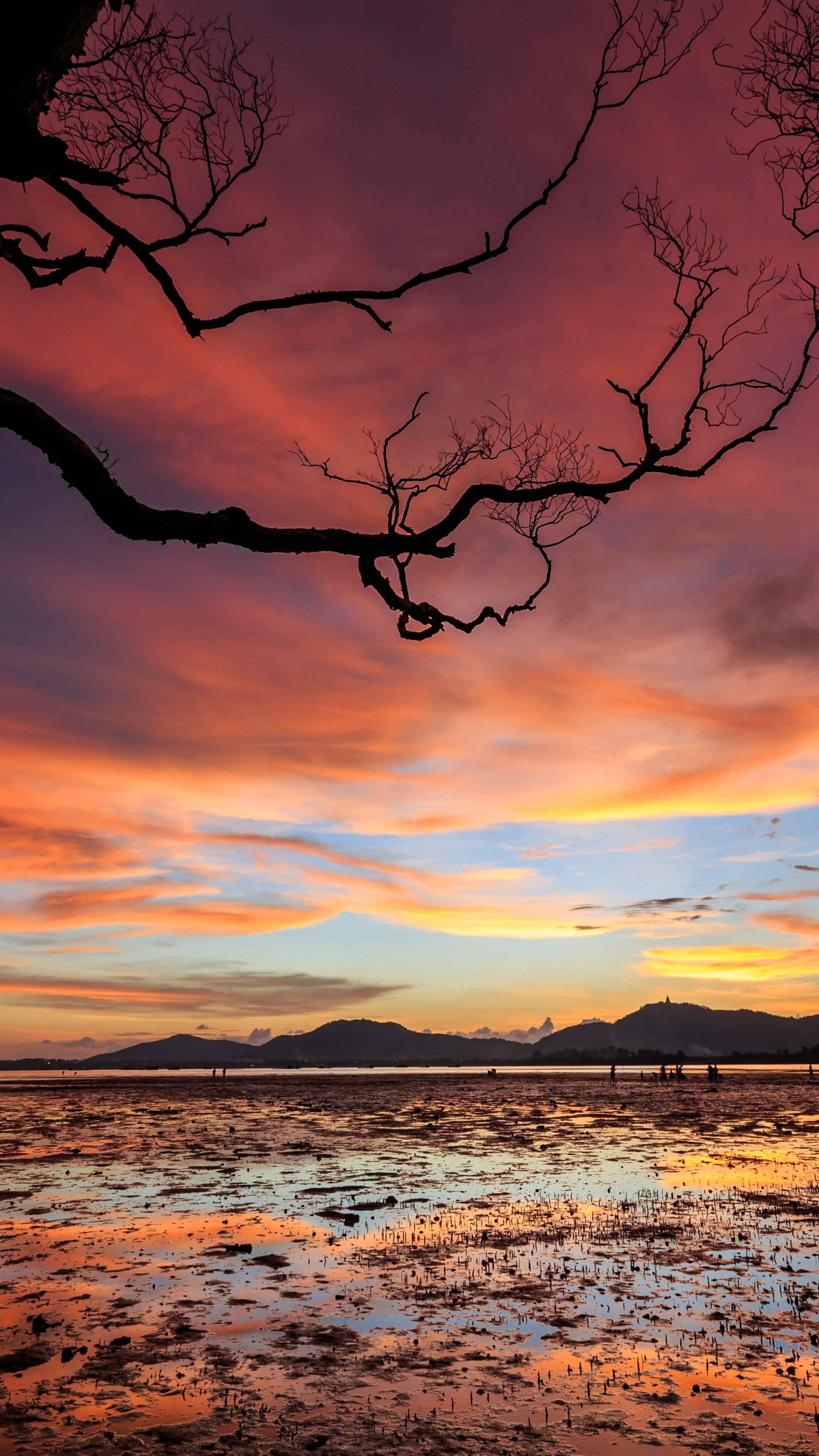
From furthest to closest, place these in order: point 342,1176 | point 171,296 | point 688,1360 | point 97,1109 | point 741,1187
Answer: point 97,1109
point 342,1176
point 741,1187
point 688,1360
point 171,296

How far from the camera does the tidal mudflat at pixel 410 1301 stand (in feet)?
24.4

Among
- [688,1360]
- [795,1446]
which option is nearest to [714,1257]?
[688,1360]

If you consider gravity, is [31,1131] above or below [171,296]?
below

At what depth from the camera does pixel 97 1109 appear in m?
47.3

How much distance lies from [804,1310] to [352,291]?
41.7 feet

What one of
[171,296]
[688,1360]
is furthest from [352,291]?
[688,1360]

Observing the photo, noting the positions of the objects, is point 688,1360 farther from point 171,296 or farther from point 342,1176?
point 342,1176

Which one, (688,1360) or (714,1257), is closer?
(688,1360)

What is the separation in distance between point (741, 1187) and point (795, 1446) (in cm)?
1465

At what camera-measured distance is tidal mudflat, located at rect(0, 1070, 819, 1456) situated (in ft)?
24.4

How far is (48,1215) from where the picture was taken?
55.4 ft

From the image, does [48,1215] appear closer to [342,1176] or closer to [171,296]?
[342,1176]

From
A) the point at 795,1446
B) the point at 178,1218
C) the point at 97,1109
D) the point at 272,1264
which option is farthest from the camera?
the point at 97,1109

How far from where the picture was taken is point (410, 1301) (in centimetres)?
1101
